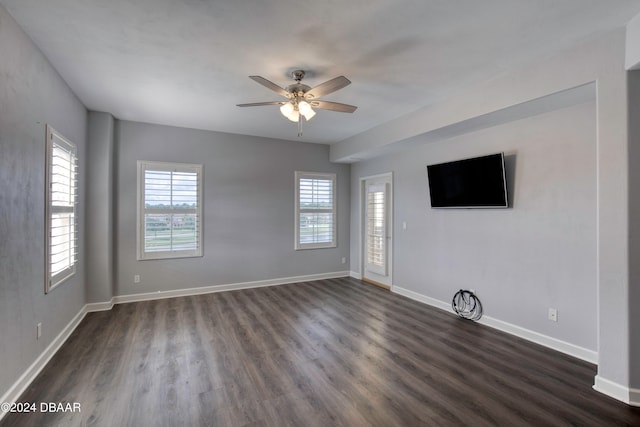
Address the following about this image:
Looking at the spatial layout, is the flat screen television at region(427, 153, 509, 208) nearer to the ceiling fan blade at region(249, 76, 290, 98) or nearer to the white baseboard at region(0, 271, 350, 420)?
the ceiling fan blade at region(249, 76, 290, 98)

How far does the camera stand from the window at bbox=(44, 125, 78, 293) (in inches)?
107

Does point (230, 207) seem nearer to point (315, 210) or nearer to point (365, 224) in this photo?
point (315, 210)

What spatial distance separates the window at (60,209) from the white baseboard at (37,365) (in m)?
0.57

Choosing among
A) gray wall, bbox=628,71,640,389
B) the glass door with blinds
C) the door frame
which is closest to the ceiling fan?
gray wall, bbox=628,71,640,389

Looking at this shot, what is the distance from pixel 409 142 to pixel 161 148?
397 centimetres

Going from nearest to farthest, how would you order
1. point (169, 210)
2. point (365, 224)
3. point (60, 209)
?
point (60, 209) < point (169, 210) < point (365, 224)

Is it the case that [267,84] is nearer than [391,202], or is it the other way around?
[267,84]

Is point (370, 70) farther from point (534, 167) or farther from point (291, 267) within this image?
point (291, 267)

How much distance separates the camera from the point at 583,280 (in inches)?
111

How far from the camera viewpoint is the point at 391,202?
521 cm

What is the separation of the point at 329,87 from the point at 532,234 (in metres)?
2.75

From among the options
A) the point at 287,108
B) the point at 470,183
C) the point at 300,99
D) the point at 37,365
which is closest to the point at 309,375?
the point at 37,365

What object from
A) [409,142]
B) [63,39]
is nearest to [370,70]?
[409,142]

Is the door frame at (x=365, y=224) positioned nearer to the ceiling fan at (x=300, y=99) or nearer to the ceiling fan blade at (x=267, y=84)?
the ceiling fan at (x=300, y=99)
